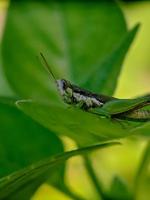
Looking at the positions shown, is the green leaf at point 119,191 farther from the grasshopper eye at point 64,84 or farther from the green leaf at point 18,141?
the grasshopper eye at point 64,84

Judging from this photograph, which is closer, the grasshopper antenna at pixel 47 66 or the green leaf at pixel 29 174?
the green leaf at pixel 29 174

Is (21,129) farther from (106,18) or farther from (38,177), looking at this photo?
(106,18)

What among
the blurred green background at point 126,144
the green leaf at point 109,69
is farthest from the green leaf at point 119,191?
the green leaf at point 109,69

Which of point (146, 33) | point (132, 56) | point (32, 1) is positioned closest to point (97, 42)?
point (32, 1)

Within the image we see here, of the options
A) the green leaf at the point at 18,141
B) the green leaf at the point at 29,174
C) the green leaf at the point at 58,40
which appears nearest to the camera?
the green leaf at the point at 29,174

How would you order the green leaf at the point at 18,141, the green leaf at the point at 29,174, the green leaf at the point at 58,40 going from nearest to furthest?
the green leaf at the point at 29,174 < the green leaf at the point at 18,141 < the green leaf at the point at 58,40

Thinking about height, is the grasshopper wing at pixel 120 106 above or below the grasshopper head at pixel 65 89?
below

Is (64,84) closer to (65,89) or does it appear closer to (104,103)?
(65,89)

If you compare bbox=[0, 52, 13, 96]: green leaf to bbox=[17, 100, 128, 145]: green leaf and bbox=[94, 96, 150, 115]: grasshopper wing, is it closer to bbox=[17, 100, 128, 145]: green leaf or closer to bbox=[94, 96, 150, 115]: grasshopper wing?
bbox=[94, 96, 150, 115]: grasshopper wing
